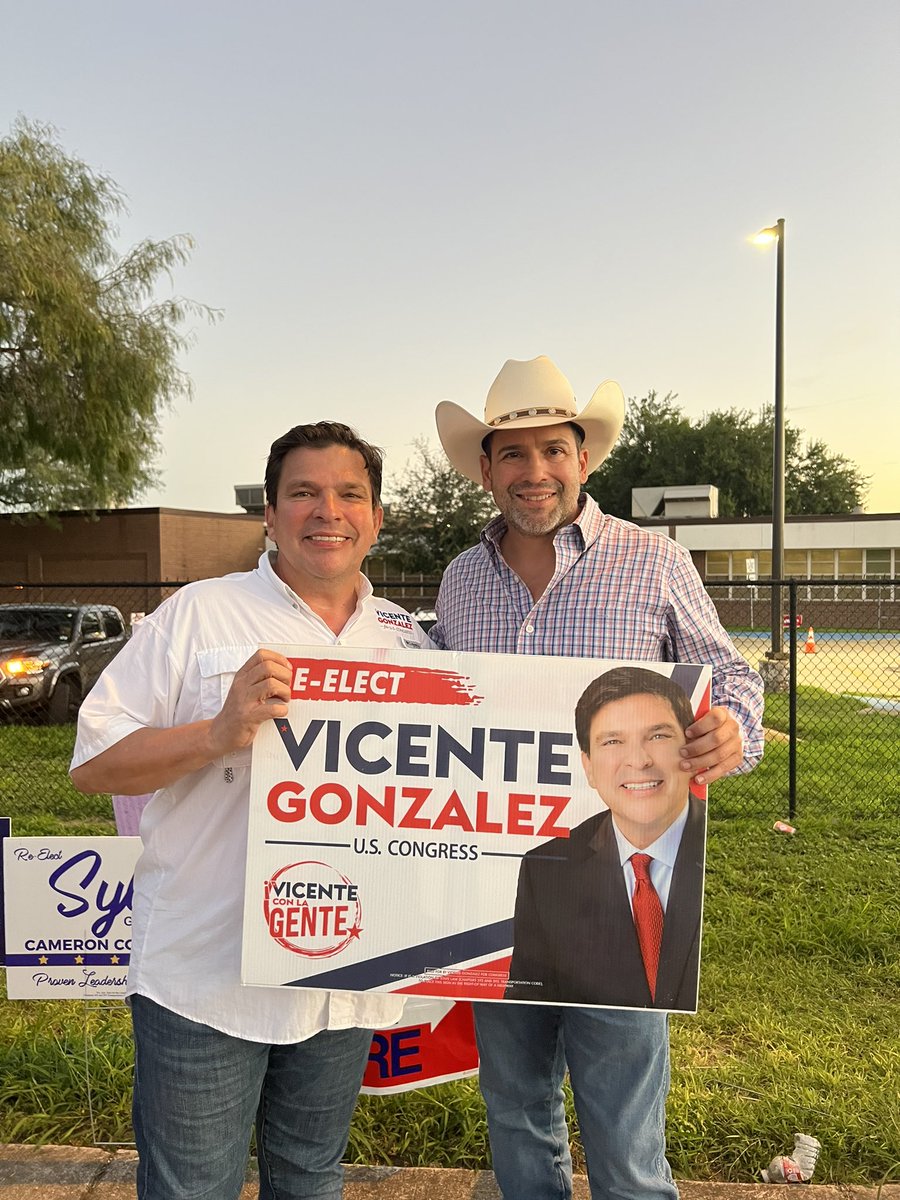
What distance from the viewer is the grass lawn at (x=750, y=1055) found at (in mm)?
3047

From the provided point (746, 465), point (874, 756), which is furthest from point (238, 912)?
point (746, 465)

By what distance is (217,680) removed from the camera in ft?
6.54

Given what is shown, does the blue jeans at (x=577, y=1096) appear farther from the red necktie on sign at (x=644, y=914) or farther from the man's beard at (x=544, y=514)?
the man's beard at (x=544, y=514)

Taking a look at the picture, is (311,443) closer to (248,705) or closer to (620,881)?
(248,705)

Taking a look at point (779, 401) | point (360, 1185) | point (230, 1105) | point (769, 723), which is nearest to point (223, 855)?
point (230, 1105)

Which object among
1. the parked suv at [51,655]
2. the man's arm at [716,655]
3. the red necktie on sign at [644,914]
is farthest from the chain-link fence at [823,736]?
the parked suv at [51,655]

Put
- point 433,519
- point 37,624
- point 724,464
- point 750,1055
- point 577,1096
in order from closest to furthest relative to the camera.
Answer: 1. point 577,1096
2. point 750,1055
3. point 37,624
4. point 433,519
5. point 724,464

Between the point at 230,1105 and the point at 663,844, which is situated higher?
the point at 663,844

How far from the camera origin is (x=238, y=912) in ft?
6.43

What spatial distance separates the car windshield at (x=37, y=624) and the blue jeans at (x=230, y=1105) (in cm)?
1133

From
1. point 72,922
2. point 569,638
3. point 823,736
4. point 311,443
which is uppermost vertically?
point 311,443

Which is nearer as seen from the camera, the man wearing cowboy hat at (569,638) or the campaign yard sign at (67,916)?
the man wearing cowboy hat at (569,638)

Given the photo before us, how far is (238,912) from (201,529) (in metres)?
32.8

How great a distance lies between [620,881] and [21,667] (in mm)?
11033
